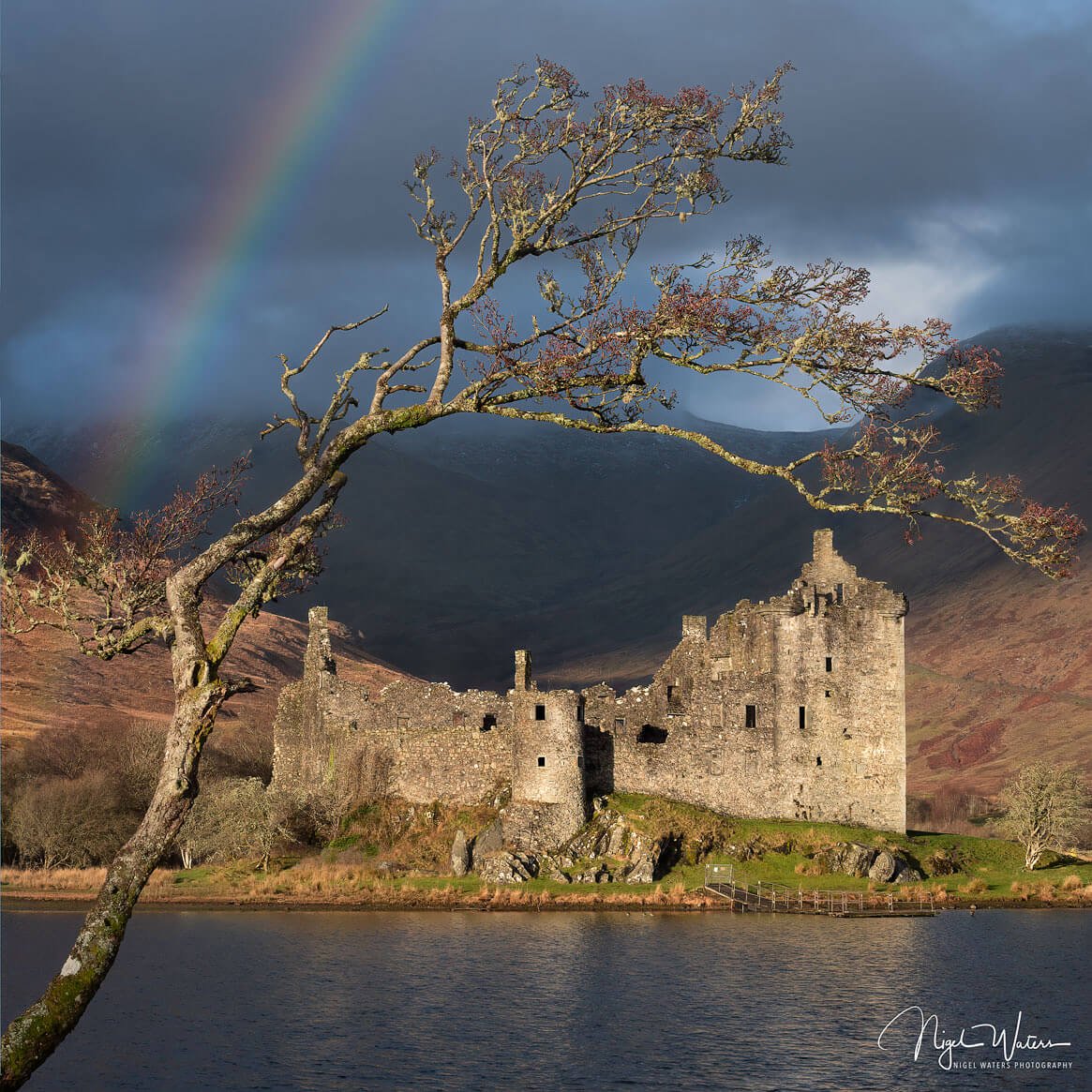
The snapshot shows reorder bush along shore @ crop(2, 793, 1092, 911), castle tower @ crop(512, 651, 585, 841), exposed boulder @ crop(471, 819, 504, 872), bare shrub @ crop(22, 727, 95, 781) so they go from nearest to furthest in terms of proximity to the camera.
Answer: bush along shore @ crop(2, 793, 1092, 911) → castle tower @ crop(512, 651, 585, 841) → exposed boulder @ crop(471, 819, 504, 872) → bare shrub @ crop(22, 727, 95, 781)

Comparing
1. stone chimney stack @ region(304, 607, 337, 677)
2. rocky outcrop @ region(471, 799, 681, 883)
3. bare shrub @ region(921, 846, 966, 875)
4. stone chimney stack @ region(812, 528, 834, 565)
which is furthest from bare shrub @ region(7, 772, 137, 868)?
bare shrub @ region(921, 846, 966, 875)

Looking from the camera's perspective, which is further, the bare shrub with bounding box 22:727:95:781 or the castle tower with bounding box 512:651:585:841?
the bare shrub with bounding box 22:727:95:781

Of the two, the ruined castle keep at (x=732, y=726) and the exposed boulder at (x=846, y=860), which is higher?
the ruined castle keep at (x=732, y=726)

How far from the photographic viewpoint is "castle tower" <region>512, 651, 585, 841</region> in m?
74.8

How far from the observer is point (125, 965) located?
6144cm

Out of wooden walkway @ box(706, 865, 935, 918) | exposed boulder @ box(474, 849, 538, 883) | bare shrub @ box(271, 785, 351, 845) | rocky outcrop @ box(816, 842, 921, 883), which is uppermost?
bare shrub @ box(271, 785, 351, 845)

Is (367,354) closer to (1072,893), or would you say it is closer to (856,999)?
(856,999)

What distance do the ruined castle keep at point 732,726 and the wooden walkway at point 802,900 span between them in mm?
4870

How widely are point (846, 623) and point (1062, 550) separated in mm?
61191

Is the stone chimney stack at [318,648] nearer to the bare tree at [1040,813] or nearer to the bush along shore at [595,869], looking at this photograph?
the bush along shore at [595,869]

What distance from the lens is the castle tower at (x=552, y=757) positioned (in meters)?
74.8

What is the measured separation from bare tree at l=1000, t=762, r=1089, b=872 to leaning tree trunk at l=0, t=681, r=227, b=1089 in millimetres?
72553

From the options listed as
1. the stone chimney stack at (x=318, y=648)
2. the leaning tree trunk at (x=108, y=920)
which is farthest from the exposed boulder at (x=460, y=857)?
the leaning tree trunk at (x=108, y=920)

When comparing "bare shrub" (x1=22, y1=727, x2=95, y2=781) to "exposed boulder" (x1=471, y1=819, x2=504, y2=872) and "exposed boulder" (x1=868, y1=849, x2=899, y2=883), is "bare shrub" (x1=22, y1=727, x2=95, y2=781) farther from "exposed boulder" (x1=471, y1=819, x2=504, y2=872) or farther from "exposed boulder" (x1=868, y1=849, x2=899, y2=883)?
"exposed boulder" (x1=868, y1=849, x2=899, y2=883)
